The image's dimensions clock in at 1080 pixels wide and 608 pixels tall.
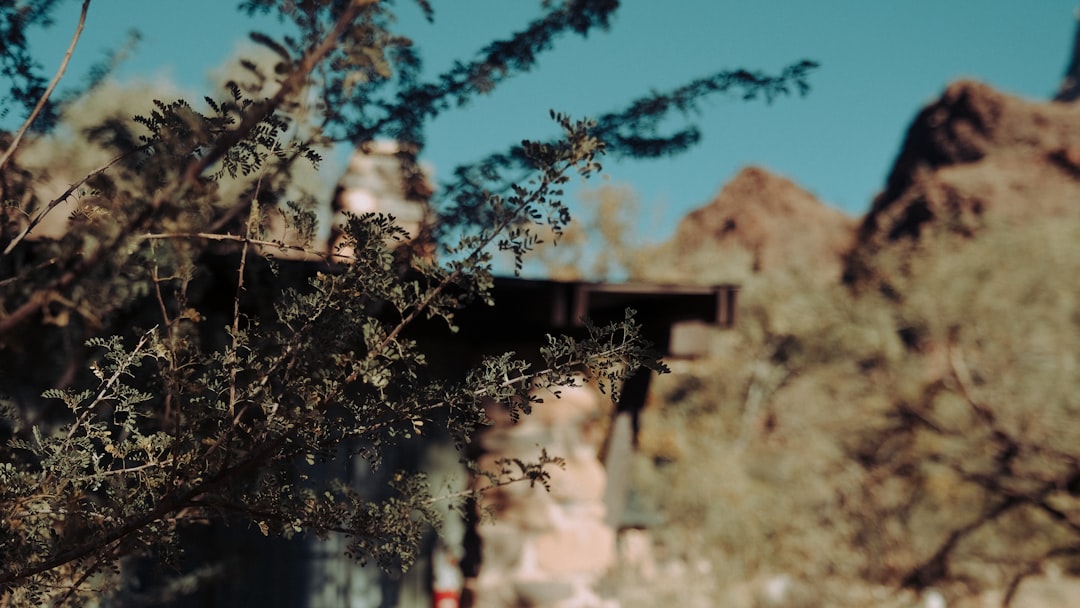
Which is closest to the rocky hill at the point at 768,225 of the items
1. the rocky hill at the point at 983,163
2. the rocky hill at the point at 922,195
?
the rocky hill at the point at 922,195

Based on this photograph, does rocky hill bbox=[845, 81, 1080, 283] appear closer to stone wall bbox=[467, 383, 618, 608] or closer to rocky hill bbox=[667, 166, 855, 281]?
rocky hill bbox=[667, 166, 855, 281]

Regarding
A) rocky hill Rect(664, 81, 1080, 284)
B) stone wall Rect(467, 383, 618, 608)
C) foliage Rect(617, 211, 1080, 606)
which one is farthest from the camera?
rocky hill Rect(664, 81, 1080, 284)

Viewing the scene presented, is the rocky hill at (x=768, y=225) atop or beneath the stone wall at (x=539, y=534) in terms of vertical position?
atop

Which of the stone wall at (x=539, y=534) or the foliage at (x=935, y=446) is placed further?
the foliage at (x=935, y=446)

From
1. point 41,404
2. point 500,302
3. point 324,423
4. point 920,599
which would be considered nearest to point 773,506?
point 920,599

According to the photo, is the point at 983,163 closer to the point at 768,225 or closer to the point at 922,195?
the point at 922,195

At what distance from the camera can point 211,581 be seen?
3670 millimetres

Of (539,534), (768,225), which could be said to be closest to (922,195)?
(768,225)

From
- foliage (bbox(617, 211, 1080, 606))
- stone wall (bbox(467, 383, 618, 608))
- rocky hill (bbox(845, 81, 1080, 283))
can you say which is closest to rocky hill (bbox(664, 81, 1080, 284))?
rocky hill (bbox(845, 81, 1080, 283))

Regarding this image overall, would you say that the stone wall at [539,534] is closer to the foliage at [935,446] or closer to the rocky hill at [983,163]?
the foliage at [935,446]

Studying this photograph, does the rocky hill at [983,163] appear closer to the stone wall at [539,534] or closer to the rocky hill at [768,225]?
the rocky hill at [768,225]

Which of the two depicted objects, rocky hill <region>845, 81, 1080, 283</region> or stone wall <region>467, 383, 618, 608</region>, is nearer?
stone wall <region>467, 383, 618, 608</region>

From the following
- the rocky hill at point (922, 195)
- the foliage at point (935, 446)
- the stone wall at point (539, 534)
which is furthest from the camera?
the rocky hill at point (922, 195)

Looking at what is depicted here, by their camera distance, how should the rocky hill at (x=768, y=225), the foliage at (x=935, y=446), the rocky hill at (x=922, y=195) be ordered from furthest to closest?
the rocky hill at (x=768, y=225), the rocky hill at (x=922, y=195), the foliage at (x=935, y=446)
